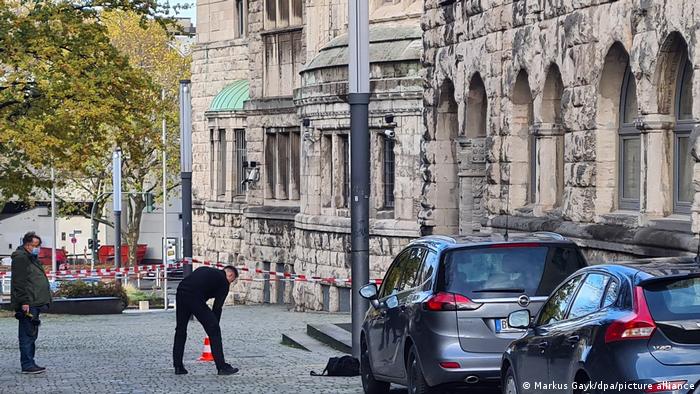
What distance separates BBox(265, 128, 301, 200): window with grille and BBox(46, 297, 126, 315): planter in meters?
5.62

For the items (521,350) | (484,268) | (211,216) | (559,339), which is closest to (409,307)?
(484,268)

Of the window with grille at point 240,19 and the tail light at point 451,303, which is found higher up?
the window with grille at point 240,19

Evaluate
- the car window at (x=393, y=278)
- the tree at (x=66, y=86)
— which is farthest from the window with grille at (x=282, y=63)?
the car window at (x=393, y=278)

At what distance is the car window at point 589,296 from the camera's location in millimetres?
10586

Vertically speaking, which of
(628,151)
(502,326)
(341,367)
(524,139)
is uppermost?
(524,139)

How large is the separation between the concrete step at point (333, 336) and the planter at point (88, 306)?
589 inches

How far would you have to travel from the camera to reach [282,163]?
45375 mm

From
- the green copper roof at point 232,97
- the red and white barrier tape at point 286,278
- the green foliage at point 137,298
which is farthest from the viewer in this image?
the green copper roof at point 232,97

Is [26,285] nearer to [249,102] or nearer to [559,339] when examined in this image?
[559,339]

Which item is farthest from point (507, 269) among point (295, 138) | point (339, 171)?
point (295, 138)

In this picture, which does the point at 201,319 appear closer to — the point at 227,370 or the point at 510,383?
the point at 227,370

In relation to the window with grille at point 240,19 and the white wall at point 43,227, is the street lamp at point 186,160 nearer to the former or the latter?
the window with grille at point 240,19

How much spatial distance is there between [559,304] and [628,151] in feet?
28.7

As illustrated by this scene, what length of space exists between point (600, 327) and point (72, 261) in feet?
271
